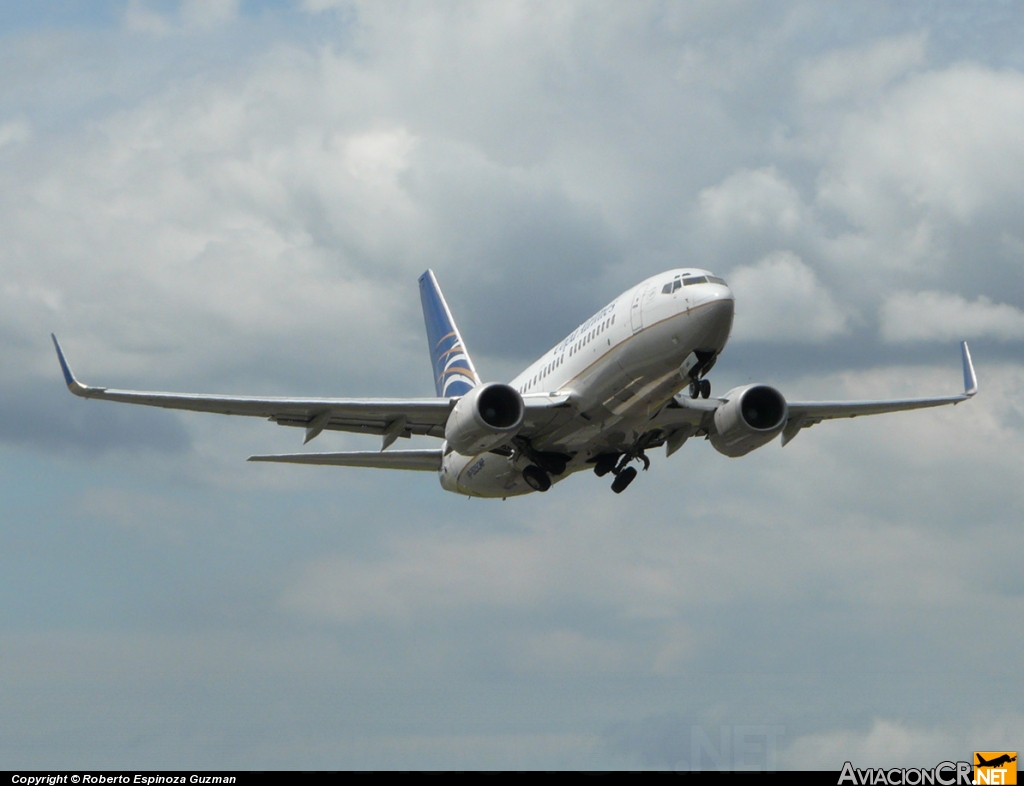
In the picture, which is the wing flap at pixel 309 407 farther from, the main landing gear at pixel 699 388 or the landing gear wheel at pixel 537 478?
the main landing gear at pixel 699 388

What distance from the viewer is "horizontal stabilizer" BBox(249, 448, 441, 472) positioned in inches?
1756

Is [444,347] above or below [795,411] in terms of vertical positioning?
above

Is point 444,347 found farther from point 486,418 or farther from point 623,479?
point 486,418

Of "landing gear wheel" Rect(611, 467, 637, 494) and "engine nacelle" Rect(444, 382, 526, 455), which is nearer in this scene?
"engine nacelle" Rect(444, 382, 526, 455)

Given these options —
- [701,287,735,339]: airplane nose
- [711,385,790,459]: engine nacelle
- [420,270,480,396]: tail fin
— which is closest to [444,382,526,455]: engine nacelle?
[701,287,735,339]: airplane nose

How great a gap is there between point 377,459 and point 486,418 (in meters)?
9.52

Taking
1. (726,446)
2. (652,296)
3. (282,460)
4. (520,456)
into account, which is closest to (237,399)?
(282,460)

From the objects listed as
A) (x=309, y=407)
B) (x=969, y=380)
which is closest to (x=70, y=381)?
(x=309, y=407)

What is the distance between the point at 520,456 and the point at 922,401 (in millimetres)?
15130

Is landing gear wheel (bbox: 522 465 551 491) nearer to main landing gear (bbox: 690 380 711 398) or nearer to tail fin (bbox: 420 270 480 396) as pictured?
main landing gear (bbox: 690 380 711 398)

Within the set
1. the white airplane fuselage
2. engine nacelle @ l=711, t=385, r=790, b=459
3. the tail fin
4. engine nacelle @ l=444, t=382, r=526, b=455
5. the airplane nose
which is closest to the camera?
the airplane nose

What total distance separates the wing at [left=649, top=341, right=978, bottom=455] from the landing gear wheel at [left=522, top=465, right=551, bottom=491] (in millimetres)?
3707

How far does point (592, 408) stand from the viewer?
3919cm

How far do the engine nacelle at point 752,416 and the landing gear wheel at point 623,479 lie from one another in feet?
11.1
